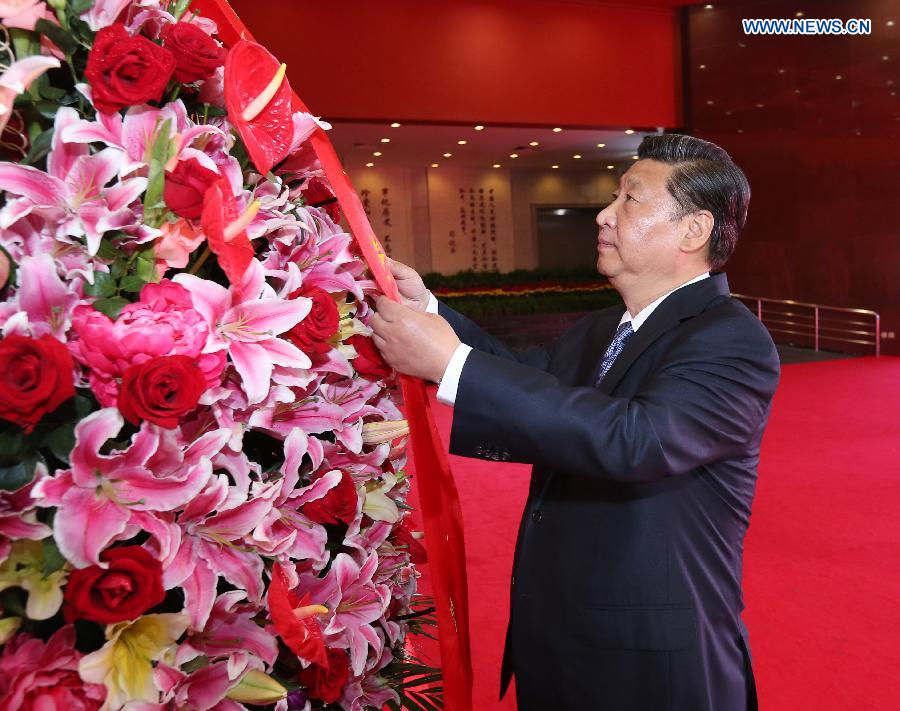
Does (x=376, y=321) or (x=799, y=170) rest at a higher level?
(x=799, y=170)

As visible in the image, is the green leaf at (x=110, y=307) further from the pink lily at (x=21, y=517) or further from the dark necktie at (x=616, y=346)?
the dark necktie at (x=616, y=346)

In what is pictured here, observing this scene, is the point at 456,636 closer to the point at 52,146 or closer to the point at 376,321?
the point at 376,321

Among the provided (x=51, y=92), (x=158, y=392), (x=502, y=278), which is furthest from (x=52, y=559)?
(x=502, y=278)

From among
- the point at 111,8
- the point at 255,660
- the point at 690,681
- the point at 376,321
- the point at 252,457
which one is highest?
the point at 111,8

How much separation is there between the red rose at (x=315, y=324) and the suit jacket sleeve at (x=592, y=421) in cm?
39

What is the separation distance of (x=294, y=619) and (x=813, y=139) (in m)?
11.0

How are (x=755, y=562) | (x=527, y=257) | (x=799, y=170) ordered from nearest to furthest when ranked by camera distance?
(x=755, y=562), (x=799, y=170), (x=527, y=257)

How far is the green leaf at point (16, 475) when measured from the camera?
62cm

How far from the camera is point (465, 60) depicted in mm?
9500

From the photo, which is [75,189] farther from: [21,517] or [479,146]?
[479,146]

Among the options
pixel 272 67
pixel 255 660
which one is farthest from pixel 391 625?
pixel 272 67

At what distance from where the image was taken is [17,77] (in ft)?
2.08

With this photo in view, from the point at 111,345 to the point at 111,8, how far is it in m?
0.29

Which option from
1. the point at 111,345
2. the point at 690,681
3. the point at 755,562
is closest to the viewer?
the point at 111,345
